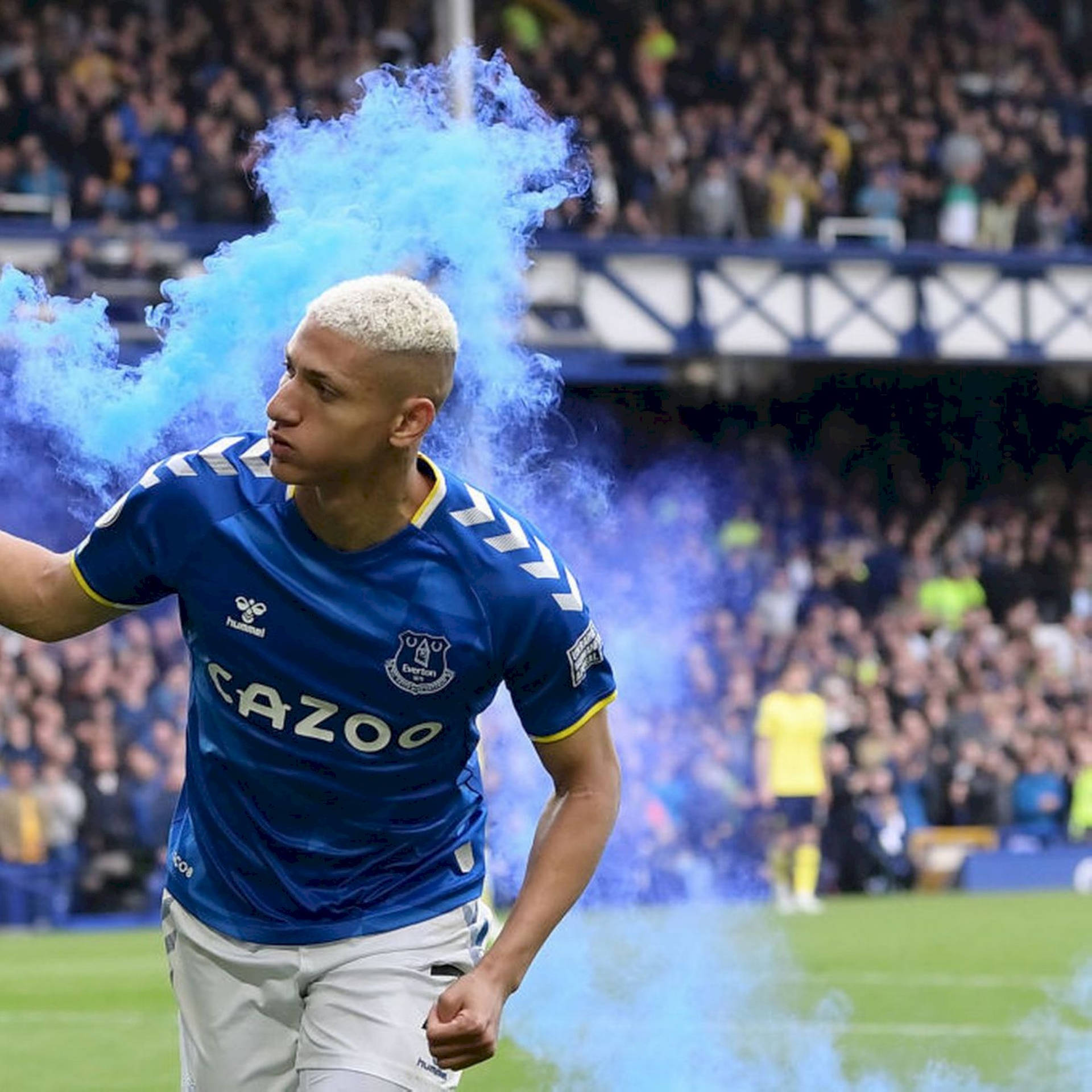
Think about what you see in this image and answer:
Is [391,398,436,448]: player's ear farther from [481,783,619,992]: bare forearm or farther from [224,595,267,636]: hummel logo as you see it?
[481,783,619,992]: bare forearm

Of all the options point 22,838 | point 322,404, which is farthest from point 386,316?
point 22,838

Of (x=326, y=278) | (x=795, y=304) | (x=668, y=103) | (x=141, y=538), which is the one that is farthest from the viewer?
(x=668, y=103)

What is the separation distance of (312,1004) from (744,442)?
74.4 ft

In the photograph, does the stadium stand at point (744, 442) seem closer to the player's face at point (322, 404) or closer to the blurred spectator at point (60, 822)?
the blurred spectator at point (60, 822)

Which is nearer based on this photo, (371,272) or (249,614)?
(249,614)

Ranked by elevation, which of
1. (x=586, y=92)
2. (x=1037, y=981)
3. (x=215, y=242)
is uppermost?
(x=586, y=92)

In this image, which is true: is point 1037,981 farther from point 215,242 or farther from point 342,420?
point 215,242

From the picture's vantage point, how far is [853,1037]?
1048 centimetres

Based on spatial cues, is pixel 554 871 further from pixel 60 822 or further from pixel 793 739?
pixel 793 739

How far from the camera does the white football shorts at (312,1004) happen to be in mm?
4590

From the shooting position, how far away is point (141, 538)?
4613 millimetres

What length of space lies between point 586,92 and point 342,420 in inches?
790

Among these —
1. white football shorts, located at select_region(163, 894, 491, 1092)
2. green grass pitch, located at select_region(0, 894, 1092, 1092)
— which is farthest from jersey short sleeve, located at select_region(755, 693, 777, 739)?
white football shorts, located at select_region(163, 894, 491, 1092)

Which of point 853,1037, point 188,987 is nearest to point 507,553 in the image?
point 188,987
